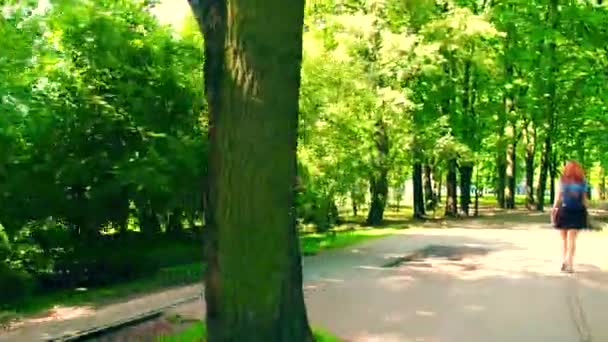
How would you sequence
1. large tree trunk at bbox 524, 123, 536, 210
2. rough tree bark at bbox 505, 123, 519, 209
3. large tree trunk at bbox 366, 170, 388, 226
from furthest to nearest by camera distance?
large tree trunk at bbox 524, 123, 536, 210
rough tree bark at bbox 505, 123, 519, 209
large tree trunk at bbox 366, 170, 388, 226

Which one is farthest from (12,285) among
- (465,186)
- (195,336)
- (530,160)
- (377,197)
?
(530,160)

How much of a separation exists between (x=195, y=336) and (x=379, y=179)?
73.0 feet

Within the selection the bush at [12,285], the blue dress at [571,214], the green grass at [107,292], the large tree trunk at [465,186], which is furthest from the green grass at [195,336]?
the large tree trunk at [465,186]

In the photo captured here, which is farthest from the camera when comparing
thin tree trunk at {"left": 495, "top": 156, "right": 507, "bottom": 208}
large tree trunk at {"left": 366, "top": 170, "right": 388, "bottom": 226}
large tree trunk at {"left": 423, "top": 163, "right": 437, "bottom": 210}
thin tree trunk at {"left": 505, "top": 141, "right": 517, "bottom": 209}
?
thin tree trunk at {"left": 505, "top": 141, "right": 517, "bottom": 209}

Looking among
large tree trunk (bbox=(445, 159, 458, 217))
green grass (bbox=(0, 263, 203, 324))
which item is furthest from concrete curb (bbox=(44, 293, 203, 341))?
large tree trunk (bbox=(445, 159, 458, 217))

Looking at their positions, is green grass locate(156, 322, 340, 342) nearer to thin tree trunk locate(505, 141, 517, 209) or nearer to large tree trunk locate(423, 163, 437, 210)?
large tree trunk locate(423, 163, 437, 210)

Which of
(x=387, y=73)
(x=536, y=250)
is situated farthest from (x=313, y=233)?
(x=387, y=73)

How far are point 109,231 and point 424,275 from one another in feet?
20.3

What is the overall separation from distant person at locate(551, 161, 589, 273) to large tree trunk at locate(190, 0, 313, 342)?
299 inches

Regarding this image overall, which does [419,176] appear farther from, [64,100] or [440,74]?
[64,100]

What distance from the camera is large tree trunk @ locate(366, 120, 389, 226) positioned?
94.5 feet

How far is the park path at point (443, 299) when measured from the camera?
8.04 m

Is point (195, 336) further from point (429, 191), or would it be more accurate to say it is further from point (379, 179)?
point (429, 191)

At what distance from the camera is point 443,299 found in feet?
32.6
